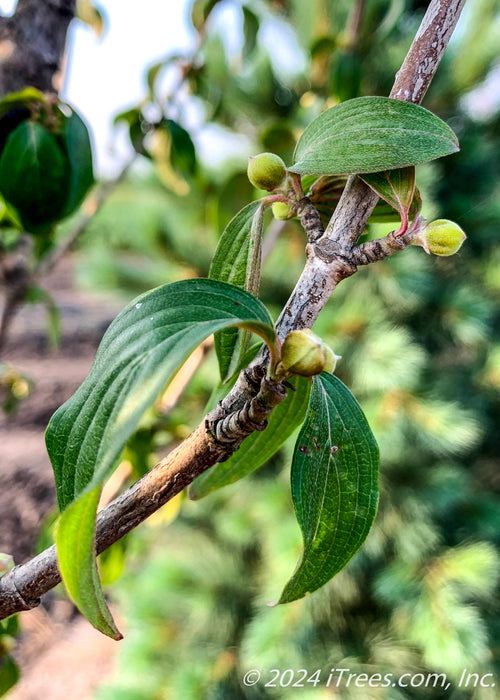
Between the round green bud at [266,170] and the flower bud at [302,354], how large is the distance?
5 cm

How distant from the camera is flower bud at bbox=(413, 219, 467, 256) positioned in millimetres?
146

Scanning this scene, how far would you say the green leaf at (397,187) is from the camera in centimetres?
14

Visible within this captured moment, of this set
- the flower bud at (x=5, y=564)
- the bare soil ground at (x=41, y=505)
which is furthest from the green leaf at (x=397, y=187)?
the bare soil ground at (x=41, y=505)

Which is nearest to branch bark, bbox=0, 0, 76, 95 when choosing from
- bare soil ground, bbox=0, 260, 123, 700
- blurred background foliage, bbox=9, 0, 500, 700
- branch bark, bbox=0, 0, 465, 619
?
branch bark, bbox=0, 0, 465, 619

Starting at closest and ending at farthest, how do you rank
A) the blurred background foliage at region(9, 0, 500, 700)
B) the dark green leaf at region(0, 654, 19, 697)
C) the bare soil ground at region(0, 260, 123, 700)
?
1. the dark green leaf at region(0, 654, 19, 697)
2. the blurred background foliage at region(9, 0, 500, 700)
3. the bare soil ground at region(0, 260, 123, 700)

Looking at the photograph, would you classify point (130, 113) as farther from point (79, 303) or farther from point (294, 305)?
point (79, 303)

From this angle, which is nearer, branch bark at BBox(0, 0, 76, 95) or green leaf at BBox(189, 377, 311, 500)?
green leaf at BBox(189, 377, 311, 500)

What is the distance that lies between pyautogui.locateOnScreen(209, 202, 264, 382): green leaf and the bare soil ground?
3.59ft

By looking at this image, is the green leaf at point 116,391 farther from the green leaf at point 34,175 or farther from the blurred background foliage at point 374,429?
the blurred background foliage at point 374,429

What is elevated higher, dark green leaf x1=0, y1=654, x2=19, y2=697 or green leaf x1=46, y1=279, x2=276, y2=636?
green leaf x1=46, y1=279, x2=276, y2=636

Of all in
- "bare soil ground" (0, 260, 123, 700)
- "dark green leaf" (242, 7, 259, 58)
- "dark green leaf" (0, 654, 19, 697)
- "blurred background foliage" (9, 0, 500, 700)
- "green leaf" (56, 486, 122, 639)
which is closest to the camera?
"green leaf" (56, 486, 122, 639)

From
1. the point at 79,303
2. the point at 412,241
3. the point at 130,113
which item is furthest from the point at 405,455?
the point at 79,303

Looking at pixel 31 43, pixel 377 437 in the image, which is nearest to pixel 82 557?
pixel 31 43

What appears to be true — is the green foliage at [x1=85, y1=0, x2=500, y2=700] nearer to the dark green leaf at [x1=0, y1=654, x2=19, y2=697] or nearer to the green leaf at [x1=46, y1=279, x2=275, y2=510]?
the dark green leaf at [x1=0, y1=654, x2=19, y2=697]
